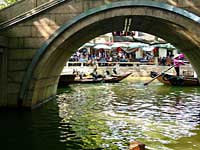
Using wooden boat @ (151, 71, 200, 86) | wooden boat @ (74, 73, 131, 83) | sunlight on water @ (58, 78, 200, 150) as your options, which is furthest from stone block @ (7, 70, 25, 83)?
wooden boat @ (151, 71, 200, 86)

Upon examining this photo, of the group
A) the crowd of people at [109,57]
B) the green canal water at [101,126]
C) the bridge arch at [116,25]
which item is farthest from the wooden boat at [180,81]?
the bridge arch at [116,25]

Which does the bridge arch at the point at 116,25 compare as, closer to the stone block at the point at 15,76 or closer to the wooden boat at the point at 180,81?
the stone block at the point at 15,76

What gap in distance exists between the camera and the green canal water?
30.9 ft

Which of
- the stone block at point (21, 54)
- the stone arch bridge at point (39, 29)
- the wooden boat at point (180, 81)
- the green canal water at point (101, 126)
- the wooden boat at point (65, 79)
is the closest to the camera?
the green canal water at point (101, 126)

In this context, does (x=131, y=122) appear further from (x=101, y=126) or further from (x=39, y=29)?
(x=39, y=29)

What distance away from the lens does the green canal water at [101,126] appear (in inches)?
371

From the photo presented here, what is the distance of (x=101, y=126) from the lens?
38.4 ft

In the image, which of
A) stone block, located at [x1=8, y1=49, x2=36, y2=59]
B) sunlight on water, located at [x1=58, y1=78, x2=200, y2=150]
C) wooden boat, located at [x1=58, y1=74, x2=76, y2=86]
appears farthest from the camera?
wooden boat, located at [x1=58, y1=74, x2=76, y2=86]

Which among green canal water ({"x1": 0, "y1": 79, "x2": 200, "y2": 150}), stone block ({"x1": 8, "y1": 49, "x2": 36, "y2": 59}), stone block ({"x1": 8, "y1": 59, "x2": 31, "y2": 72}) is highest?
stone block ({"x1": 8, "y1": 49, "x2": 36, "y2": 59})

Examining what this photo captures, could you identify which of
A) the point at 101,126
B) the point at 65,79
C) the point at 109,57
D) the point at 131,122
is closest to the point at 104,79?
the point at 65,79

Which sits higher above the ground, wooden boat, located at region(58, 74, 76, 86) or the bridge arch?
the bridge arch

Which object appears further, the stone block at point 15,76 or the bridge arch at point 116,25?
the stone block at point 15,76

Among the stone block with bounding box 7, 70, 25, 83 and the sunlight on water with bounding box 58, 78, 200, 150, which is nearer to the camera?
the sunlight on water with bounding box 58, 78, 200, 150

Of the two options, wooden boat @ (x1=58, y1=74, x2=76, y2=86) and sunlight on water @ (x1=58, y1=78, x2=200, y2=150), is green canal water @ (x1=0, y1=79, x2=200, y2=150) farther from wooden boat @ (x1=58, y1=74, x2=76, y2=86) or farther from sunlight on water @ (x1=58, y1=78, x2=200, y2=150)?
wooden boat @ (x1=58, y1=74, x2=76, y2=86)
